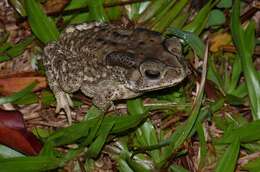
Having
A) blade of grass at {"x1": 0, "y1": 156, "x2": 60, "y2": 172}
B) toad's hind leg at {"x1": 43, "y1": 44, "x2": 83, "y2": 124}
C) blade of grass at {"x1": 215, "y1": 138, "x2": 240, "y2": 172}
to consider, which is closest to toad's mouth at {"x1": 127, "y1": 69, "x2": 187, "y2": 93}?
toad's hind leg at {"x1": 43, "y1": 44, "x2": 83, "y2": 124}

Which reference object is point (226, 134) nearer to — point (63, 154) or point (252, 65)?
point (252, 65)

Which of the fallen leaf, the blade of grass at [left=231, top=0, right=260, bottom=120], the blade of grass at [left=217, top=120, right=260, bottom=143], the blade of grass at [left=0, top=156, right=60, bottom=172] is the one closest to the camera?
the blade of grass at [left=0, top=156, right=60, bottom=172]

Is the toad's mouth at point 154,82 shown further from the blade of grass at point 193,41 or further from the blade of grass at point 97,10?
the blade of grass at point 97,10

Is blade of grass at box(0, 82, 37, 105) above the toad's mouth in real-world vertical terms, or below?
below

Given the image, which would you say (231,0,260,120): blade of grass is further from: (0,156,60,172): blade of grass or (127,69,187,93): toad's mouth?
(0,156,60,172): blade of grass

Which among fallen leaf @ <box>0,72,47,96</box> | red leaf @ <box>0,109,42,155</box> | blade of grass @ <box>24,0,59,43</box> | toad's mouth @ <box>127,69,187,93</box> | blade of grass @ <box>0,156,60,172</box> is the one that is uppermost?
blade of grass @ <box>24,0,59,43</box>

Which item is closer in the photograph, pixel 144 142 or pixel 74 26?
pixel 144 142

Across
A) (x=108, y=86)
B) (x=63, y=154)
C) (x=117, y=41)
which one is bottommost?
(x=63, y=154)

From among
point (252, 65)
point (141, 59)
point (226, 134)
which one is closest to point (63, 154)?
point (141, 59)
